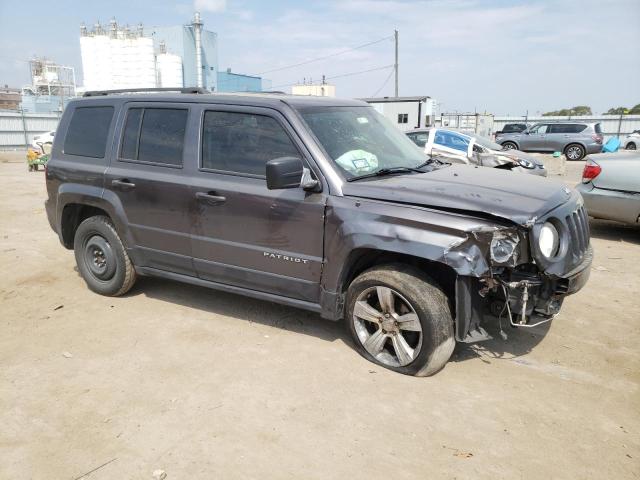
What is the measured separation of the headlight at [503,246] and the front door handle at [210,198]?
206 centimetres

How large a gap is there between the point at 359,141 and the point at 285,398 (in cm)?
207

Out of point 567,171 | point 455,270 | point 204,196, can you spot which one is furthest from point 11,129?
point 455,270

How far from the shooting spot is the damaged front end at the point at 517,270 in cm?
318

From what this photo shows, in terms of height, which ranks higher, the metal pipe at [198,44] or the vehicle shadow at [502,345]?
the metal pipe at [198,44]

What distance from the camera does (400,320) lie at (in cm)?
354

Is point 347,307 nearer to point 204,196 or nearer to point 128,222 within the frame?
point 204,196

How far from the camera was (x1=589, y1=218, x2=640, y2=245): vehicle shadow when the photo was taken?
758cm

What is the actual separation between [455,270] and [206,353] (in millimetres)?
2016

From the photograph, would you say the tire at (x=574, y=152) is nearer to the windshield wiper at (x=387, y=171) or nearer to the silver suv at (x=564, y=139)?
the silver suv at (x=564, y=139)

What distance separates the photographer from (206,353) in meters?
3.97

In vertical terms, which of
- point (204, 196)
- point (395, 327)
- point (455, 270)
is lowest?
point (395, 327)

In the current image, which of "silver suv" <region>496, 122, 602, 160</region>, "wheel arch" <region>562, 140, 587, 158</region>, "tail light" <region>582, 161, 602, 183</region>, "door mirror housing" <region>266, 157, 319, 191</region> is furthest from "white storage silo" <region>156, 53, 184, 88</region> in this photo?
"door mirror housing" <region>266, 157, 319, 191</region>

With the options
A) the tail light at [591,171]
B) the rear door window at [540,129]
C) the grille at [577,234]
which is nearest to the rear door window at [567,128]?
the rear door window at [540,129]

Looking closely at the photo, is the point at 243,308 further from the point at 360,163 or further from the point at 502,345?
the point at 502,345
